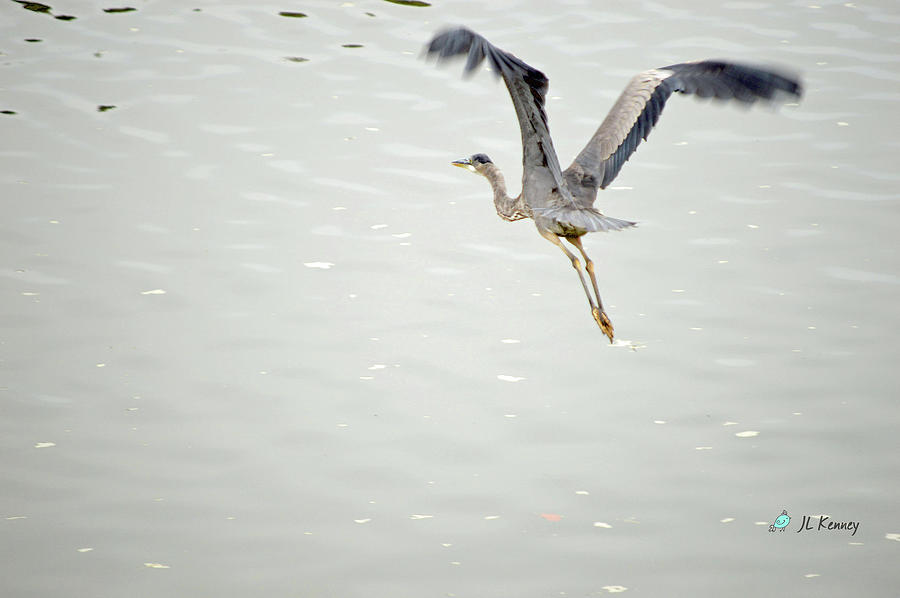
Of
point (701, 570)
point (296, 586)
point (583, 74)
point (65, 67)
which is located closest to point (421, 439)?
point (296, 586)

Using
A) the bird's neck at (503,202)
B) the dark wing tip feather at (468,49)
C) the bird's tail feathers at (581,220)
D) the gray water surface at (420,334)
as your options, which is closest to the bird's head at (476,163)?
the bird's neck at (503,202)

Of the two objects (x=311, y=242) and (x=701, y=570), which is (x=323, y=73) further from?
(x=701, y=570)

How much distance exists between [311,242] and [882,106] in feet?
20.0

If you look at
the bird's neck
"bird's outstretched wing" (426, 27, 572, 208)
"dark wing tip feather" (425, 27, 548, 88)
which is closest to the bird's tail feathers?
"bird's outstretched wing" (426, 27, 572, 208)

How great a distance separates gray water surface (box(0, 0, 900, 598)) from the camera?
557 centimetres

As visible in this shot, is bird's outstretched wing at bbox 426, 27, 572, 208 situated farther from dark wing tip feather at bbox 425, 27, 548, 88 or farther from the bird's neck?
the bird's neck

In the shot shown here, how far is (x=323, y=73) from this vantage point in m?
11.6

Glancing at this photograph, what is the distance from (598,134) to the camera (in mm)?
7285

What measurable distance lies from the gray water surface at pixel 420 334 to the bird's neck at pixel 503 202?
593mm
